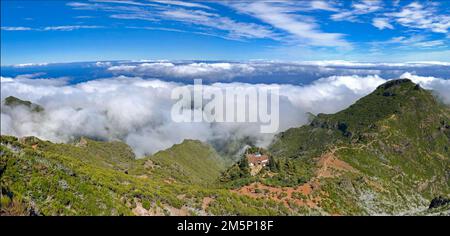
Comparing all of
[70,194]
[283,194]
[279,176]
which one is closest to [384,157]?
[279,176]

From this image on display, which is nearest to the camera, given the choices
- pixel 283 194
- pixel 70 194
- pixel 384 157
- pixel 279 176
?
pixel 70 194

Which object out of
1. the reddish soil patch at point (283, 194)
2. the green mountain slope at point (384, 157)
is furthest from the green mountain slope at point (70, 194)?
the green mountain slope at point (384, 157)

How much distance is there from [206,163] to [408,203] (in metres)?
111

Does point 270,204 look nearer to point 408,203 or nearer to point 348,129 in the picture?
point 408,203

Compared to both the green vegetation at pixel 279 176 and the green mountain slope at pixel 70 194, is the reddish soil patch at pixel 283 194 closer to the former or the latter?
the green vegetation at pixel 279 176

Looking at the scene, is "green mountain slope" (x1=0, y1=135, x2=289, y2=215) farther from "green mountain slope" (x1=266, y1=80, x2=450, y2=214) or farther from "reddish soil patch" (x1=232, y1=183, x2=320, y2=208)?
"green mountain slope" (x1=266, y1=80, x2=450, y2=214)

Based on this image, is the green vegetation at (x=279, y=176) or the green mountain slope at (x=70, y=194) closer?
the green mountain slope at (x=70, y=194)

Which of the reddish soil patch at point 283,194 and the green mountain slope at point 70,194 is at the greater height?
the green mountain slope at point 70,194

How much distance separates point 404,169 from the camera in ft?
420

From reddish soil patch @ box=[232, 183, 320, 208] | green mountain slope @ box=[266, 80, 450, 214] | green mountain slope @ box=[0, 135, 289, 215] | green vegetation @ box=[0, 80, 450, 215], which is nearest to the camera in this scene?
green mountain slope @ box=[0, 135, 289, 215]

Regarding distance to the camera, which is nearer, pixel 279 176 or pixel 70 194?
pixel 70 194

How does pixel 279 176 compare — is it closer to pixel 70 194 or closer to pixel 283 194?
pixel 283 194

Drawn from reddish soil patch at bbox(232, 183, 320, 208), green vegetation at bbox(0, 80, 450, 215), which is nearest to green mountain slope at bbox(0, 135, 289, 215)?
green vegetation at bbox(0, 80, 450, 215)
